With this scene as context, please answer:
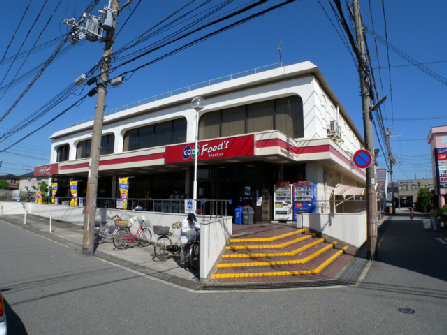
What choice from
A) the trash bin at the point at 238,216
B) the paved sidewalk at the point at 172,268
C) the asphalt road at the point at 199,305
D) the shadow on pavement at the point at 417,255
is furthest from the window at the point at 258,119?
the asphalt road at the point at 199,305

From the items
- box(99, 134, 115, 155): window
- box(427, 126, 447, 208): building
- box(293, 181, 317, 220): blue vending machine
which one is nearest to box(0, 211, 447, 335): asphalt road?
box(293, 181, 317, 220): blue vending machine

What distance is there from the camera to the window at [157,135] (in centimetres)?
2052

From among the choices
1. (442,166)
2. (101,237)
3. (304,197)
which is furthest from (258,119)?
(442,166)

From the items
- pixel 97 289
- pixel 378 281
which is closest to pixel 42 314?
pixel 97 289

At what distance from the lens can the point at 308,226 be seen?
12117 mm

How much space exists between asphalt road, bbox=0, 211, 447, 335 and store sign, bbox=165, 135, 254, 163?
24.0 feet

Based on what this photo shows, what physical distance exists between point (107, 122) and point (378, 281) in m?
23.8

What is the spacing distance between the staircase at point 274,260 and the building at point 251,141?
355cm

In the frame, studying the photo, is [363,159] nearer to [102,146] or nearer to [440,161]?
[440,161]

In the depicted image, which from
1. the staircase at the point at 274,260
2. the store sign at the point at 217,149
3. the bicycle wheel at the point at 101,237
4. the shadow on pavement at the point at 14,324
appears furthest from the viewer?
the store sign at the point at 217,149

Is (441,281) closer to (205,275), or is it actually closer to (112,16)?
(205,275)

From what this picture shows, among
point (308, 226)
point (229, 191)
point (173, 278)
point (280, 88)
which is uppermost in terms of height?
point (280, 88)

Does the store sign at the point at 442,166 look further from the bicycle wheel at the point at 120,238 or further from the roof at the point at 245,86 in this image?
the bicycle wheel at the point at 120,238

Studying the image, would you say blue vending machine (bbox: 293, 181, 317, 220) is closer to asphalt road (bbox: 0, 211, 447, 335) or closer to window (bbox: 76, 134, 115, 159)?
asphalt road (bbox: 0, 211, 447, 335)
